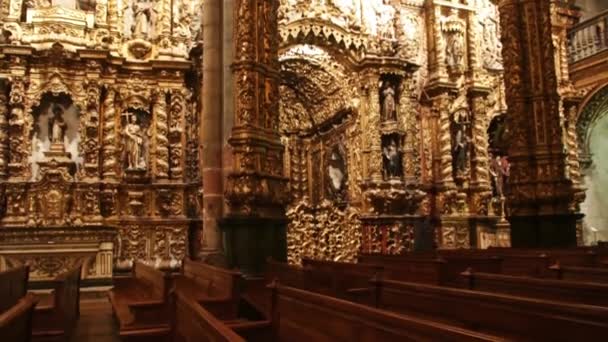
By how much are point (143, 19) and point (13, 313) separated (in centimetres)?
1023

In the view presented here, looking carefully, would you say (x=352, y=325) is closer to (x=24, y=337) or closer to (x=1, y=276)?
(x=24, y=337)

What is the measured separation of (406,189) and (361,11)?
4711mm

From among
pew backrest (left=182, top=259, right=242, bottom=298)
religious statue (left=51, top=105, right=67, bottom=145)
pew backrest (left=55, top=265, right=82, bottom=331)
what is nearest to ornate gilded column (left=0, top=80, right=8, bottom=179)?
religious statue (left=51, top=105, right=67, bottom=145)

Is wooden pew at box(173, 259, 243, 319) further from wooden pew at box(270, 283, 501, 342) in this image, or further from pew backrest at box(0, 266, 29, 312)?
pew backrest at box(0, 266, 29, 312)

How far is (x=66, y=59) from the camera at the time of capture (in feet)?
36.0

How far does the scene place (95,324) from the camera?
21.4ft

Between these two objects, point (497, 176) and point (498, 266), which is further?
point (497, 176)

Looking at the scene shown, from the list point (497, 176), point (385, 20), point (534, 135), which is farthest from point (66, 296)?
point (497, 176)

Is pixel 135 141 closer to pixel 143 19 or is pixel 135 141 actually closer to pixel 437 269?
pixel 143 19

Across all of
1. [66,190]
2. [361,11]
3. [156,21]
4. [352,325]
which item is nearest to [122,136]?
[66,190]

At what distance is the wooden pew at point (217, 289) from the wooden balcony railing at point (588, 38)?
1393cm

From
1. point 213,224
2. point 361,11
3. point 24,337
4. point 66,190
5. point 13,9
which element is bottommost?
point 24,337

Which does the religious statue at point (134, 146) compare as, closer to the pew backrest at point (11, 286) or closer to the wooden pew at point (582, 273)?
the pew backrest at point (11, 286)

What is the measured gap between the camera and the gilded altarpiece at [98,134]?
10.3 metres
